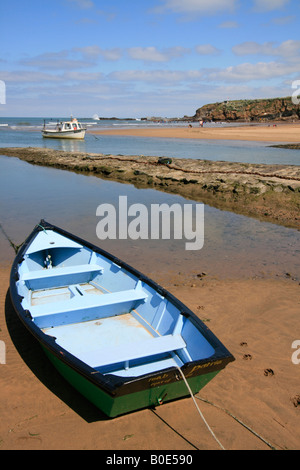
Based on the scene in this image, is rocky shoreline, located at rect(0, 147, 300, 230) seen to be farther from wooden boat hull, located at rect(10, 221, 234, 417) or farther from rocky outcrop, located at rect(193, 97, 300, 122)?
rocky outcrop, located at rect(193, 97, 300, 122)

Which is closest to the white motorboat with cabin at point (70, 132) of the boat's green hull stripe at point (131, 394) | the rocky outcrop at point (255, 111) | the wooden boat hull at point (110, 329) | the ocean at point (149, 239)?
the ocean at point (149, 239)

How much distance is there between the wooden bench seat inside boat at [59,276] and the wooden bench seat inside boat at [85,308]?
3.84 ft

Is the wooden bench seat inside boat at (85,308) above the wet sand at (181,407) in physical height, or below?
above

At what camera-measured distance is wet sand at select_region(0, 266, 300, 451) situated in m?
4.57

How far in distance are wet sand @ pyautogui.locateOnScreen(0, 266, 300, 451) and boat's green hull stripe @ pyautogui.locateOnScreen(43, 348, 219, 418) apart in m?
0.32

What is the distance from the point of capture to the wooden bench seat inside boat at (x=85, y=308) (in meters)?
6.28

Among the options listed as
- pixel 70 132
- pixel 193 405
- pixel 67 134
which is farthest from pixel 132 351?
pixel 67 134

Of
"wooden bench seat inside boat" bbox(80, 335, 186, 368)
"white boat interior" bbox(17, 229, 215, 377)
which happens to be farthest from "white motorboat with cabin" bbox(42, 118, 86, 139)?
"wooden bench seat inside boat" bbox(80, 335, 186, 368)

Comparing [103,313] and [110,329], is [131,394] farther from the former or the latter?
[103,313]

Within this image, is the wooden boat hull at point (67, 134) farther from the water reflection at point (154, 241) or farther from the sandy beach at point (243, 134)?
the water reflection at point (154, 241)

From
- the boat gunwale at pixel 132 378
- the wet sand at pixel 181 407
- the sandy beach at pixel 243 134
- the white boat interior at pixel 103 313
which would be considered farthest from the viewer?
the sandy beach at pixel 243 134

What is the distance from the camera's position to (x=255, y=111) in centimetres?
11588
